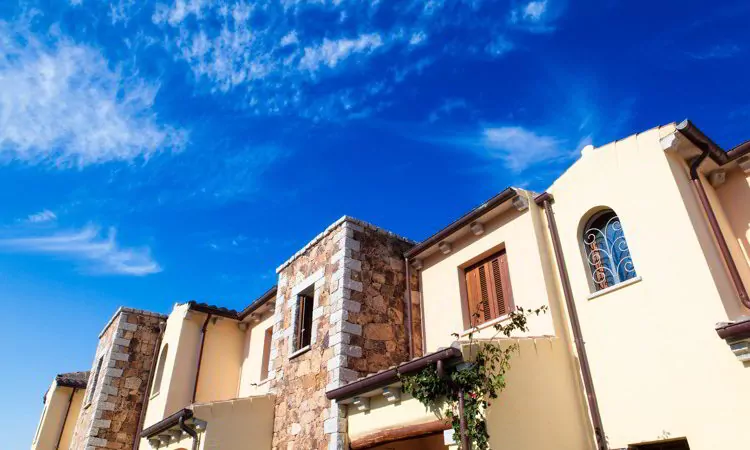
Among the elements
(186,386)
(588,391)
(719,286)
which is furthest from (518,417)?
(186,386)

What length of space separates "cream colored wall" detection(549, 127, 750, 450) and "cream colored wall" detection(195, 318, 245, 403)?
10.8m

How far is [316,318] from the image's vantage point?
1066 cm

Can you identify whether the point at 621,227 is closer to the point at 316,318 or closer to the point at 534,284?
the point at 534,284

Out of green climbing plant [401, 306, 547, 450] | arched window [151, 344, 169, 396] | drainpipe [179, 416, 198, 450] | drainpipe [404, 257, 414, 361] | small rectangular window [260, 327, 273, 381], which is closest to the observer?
green climbing plant [401, 306, 547, 450]

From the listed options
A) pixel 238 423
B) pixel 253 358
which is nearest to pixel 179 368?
pixel 253 358

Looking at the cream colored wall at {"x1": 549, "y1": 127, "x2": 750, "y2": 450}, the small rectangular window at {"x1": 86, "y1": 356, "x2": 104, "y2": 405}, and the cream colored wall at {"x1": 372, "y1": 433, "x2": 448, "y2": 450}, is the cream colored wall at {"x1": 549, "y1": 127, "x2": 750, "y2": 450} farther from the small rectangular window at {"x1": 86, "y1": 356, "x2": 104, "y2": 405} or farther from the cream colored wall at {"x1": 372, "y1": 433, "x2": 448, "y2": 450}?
the small rectangular window at {"x1": 86, "y1": 356, "x2": 104, "y2": 405}

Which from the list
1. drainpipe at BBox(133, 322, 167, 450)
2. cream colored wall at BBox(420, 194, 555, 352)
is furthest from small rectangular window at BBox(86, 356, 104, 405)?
cream colored wall at BBox(420, 194, 555, 352)

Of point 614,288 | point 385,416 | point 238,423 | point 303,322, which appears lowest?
point 385,416

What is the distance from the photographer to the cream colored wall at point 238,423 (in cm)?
1015

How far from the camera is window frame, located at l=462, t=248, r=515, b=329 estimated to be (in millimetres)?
9359

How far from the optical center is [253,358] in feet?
49.2

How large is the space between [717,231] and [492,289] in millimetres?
3790

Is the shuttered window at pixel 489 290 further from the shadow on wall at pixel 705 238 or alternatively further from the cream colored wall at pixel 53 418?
the cream colored wall at pixel 53 418

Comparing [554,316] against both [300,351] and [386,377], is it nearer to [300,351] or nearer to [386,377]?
[386,377]
